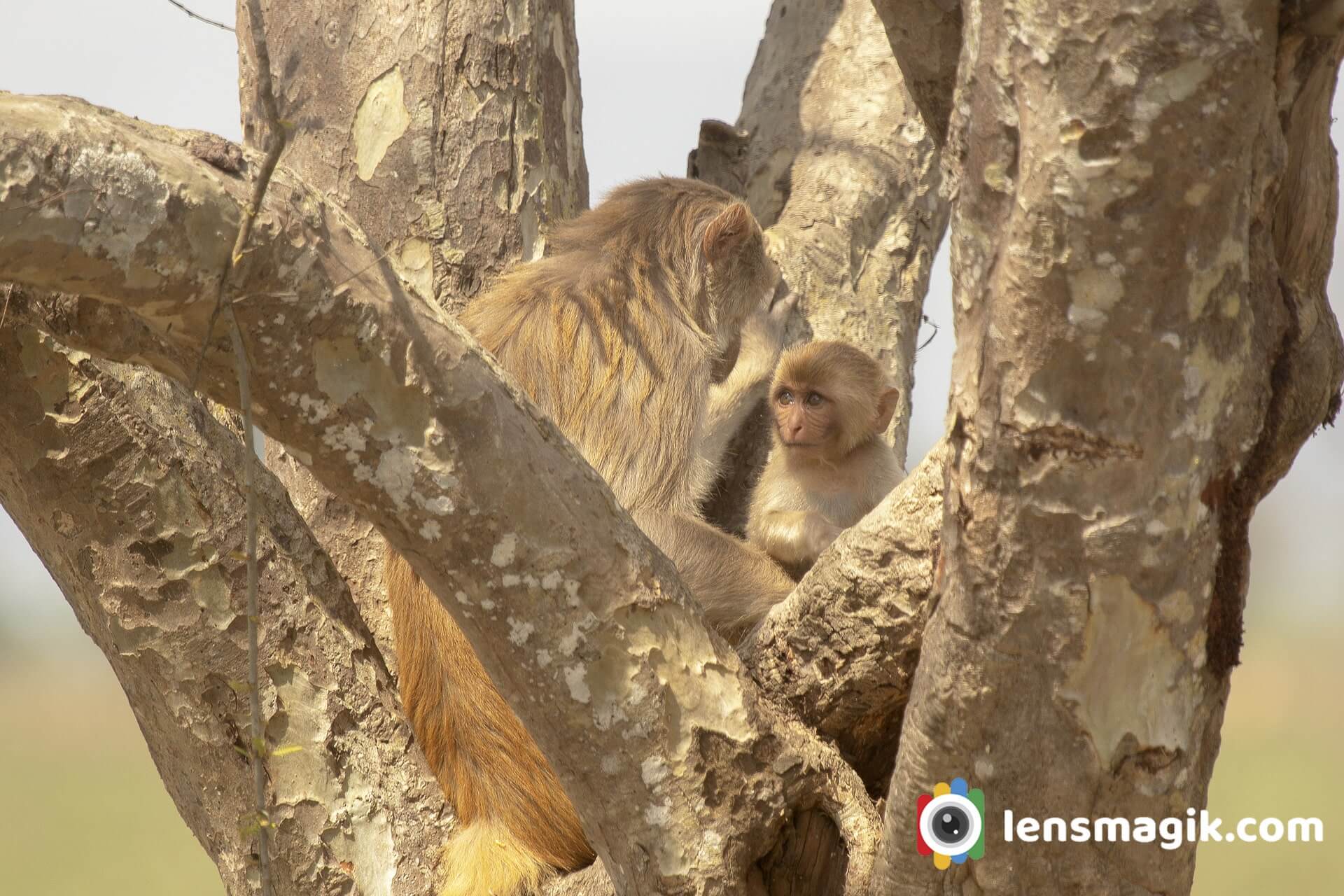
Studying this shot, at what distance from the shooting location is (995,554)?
2131mm

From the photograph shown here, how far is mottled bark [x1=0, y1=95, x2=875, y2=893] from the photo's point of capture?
2141 mm

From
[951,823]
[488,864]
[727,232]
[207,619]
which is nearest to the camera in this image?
[951,823]

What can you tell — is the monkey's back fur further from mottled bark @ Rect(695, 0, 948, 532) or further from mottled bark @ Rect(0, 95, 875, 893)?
mottled bark @ Rect(0, 95, 875, 893)

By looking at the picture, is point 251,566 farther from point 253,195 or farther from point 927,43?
point 927,43

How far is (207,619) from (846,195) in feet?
9.48

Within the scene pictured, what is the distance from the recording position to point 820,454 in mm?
4512

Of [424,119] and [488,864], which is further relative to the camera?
[424,119]

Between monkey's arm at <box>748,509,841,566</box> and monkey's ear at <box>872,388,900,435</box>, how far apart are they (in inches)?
17.2

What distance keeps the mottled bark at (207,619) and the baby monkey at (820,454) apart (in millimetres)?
1504

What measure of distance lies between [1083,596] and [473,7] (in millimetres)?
2902

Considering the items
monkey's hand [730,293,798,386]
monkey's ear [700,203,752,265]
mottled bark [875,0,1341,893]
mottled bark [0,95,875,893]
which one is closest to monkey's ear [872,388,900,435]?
monkey's hand [730,293,798,386]

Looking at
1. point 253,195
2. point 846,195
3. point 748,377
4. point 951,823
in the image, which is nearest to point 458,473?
point 253,195

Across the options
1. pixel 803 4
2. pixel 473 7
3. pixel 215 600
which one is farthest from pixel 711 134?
pixel 215 600

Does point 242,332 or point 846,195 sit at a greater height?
point 846,195
